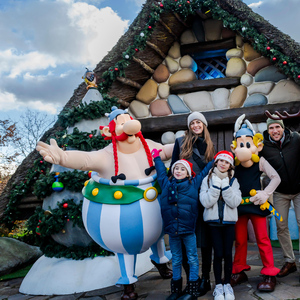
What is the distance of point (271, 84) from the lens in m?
4.97

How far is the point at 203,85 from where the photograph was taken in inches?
210

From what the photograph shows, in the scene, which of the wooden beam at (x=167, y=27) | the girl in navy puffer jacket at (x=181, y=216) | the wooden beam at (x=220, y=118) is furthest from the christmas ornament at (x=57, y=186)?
the wooden beam at (x=167, y=27)

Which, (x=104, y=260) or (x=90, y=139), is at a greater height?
(x=90, y=139)

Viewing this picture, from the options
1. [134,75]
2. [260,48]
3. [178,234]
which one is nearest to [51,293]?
[178,234]

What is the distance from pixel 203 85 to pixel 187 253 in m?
3.41

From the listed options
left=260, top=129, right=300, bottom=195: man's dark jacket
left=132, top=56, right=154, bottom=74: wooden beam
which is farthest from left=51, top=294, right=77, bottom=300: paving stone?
left=132, top=56, right=154, bottom=74: wooden beam

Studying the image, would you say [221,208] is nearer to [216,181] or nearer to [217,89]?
[216,181]

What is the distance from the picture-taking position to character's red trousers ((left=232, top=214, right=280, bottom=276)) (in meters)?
2.71

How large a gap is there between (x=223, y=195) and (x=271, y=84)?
123 inches

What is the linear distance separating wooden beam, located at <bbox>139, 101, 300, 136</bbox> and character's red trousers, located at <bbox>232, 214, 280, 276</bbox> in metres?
2.54

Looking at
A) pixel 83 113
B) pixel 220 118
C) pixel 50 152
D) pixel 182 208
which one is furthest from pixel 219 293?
pixel 220 118

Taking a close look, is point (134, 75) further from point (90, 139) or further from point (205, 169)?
point (205, 169)

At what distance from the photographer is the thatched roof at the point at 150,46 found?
4546 mm

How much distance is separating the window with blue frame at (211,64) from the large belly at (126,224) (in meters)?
3.48
